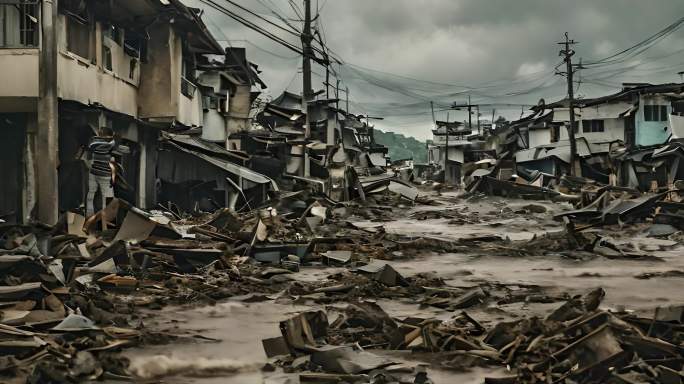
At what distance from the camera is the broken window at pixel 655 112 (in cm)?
4750

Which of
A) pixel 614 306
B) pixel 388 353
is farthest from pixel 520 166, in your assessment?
pixel 388 353

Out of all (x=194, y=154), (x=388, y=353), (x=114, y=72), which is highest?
(x=114, y=72)

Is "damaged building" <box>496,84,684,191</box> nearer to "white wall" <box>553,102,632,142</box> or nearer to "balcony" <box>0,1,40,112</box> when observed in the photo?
"white wall" <box>553,102,632,142</box>

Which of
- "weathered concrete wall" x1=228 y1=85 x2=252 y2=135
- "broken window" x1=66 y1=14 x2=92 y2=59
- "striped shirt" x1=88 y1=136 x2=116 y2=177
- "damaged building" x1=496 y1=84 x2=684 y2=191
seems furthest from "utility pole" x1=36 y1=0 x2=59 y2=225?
"damaged building" x1=496 y1=84 x2=684 y2=191

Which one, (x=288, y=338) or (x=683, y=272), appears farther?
(x=683, y=272)

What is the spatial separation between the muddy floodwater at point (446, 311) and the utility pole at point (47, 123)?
5993mm

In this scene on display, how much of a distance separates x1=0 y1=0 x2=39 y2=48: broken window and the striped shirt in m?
2.59

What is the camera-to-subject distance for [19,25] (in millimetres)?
15414

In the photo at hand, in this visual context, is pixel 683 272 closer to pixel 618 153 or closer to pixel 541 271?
pixel 541 271

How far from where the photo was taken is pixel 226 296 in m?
10.4

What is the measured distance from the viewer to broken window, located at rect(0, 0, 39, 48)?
49.9 feet

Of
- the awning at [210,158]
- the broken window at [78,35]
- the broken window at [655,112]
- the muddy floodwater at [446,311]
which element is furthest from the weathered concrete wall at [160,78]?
the broken window at [655,112]

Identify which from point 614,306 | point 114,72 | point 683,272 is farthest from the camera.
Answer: point 114,72

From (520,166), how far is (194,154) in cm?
3541
